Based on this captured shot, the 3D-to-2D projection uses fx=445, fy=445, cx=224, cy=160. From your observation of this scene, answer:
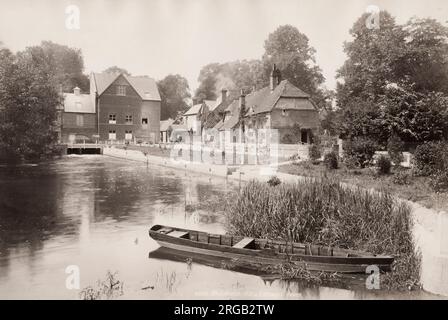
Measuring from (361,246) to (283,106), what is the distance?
39.7 metres

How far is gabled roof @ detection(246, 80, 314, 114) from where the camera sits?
5250 centimetres

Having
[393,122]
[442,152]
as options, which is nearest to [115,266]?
[442,152]

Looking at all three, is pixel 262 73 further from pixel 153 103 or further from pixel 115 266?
pixel 115 266

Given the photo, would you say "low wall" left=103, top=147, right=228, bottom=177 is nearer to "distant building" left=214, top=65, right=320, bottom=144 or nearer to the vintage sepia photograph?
the vintage sepia photograph

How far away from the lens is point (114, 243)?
1642 cm

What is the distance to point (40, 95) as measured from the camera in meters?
51.6

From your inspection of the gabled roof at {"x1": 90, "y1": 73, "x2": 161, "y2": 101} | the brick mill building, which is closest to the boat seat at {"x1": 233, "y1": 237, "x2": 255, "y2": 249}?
the brick mill building

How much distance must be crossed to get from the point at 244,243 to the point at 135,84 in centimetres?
7159

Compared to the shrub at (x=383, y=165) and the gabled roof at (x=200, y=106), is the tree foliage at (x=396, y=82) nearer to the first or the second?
the shrub at (x=383, y=165)

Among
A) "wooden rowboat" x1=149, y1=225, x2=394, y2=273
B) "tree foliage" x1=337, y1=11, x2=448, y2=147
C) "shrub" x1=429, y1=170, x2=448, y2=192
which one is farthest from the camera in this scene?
"tree foliage" x1=337, y1=11, x2=448, y2=147

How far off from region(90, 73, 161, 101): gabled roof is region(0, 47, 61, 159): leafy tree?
2161 centimetres

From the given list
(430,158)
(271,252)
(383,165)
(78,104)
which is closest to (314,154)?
(383,165)

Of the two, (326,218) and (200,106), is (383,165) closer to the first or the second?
(326,218)

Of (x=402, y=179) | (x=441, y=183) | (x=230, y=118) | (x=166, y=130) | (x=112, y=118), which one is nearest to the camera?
(x=441, y=183)
